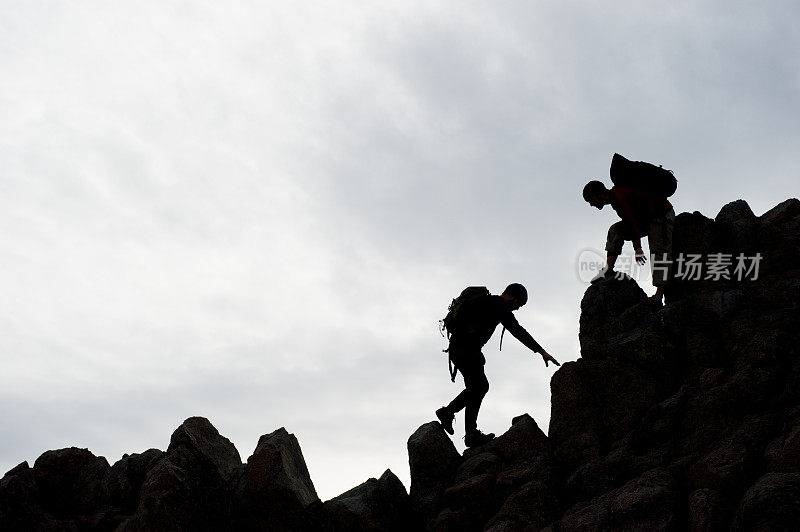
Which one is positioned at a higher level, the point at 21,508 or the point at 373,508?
the point at 21,508

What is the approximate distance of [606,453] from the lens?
1736 cm

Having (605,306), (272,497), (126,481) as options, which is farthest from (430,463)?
(126,481)

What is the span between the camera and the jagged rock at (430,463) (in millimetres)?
20328

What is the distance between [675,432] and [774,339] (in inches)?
123

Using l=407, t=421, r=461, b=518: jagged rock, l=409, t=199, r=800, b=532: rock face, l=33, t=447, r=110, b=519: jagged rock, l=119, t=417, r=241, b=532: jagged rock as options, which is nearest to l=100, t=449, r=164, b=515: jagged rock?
l=33, t=447, r=110, b=519: jagged rock

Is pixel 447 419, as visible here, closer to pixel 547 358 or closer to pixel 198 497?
pixel 547 358

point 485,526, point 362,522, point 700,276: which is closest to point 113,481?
point 362,522

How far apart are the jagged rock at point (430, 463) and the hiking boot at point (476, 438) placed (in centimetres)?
63

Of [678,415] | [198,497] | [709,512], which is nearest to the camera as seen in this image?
[709,512]

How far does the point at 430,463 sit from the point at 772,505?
37.4ft

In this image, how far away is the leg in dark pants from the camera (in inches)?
883

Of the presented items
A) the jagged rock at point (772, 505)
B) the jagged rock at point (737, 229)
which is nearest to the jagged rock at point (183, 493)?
the jagged rock at point (772, 505)

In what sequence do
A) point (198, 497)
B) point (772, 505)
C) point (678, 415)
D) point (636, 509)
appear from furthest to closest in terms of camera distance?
point (198, 497) → point (678, 415) → point (636, 509) → point (772, 505)

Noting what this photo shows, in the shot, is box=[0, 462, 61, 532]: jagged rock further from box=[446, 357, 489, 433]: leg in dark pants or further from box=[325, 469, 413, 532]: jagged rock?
box=[446, 357, 489, 433]: leg in dark pants
